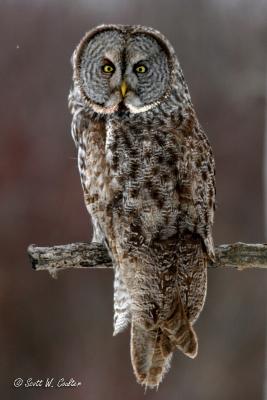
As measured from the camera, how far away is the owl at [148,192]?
344 centimetres

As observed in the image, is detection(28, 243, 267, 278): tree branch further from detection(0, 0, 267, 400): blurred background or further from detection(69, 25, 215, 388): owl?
detection(0, 0, 267, 400): blurred background

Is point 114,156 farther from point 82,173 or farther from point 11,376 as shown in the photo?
point 11,376

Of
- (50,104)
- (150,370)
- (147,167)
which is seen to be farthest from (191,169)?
(50,104)

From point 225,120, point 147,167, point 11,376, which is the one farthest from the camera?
point 225,120

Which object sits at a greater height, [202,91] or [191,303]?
[202,91]

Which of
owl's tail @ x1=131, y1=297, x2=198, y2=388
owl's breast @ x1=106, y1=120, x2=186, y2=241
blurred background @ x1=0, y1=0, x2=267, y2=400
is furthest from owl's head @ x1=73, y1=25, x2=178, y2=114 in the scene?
blurred background @ x1=0, y1=0, x2=267, y2=400

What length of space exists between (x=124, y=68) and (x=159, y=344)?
101cm

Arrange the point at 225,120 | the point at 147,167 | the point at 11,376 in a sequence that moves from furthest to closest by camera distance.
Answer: the point at 225,120 → the point at 11,376 → the point at 147,167

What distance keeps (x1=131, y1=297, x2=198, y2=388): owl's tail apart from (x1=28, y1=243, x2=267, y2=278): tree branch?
25 centimetres

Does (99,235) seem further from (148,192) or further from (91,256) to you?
(148,192)

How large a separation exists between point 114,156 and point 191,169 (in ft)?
0.92

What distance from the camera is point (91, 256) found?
11.5 ft

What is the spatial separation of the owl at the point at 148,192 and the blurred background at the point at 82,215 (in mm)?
3501

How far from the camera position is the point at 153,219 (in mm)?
3432
